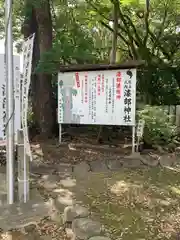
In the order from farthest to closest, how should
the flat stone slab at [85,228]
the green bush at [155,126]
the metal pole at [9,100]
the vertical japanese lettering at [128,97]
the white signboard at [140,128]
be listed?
1. the green bush at [155,126]
2. the white signboard at [140,128]
3. the vertical japanese lettering at [128,97]
4. the metal pole at [9,100]
5. the flat stone slab at [85,228]

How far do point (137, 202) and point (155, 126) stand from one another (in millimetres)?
2862

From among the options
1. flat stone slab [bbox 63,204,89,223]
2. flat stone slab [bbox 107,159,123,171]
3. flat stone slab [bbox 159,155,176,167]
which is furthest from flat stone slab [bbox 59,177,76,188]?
flat stone slab [bbox 159,155,176,167]

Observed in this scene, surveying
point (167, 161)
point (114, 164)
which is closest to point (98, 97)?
point (114, 164)

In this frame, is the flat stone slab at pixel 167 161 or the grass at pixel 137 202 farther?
the flat stone slab at pixel 167 161

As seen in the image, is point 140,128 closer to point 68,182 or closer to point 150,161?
point 150,161

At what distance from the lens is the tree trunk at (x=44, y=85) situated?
746cm

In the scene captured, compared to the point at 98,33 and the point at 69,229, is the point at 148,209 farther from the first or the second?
the point at 98,33

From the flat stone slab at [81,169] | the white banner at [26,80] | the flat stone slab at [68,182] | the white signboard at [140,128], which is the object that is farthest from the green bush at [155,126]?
the white banner at [26,80]

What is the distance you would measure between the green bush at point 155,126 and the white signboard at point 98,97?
1.71 ft

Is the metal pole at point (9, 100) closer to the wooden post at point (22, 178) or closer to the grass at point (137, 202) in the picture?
the wooden post at point (22, 178)

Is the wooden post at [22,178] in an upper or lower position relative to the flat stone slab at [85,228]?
upper

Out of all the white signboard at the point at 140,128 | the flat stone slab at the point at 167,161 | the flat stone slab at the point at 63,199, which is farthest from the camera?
the white signboard at the point at 140,128

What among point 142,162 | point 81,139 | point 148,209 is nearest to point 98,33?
point 81,139

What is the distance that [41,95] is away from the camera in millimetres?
7793
